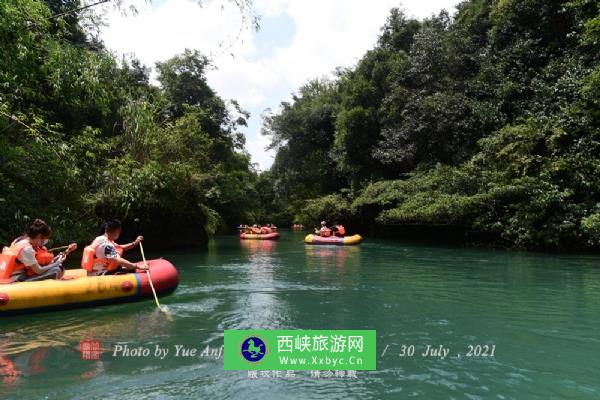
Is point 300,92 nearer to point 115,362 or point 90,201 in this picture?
point 90,201

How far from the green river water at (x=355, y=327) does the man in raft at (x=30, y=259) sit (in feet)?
2.11

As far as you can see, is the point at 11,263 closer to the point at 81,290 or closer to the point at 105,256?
the point at 81,290

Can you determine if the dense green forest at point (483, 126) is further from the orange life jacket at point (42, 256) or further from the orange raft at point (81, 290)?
the orange life jacket at point (42, 256)

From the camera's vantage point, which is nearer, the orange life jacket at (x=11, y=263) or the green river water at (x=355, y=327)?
the green river water at (x=355, y=327)

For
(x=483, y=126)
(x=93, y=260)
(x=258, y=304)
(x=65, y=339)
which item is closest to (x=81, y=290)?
(x=93, y=260)

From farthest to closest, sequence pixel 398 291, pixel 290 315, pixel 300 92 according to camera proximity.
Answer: pixel 300 92
pixel 398 291
pixel 290 315

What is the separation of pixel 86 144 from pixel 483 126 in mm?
14234

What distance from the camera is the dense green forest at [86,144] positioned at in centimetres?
722

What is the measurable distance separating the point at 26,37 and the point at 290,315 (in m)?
5.57

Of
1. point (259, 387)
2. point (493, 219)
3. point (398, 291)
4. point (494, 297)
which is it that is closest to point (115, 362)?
point (259, 387)

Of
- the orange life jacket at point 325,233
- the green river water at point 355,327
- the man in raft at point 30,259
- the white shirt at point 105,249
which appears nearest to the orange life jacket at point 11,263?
the man in raft at point 30,259

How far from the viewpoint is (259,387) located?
410 centimetres

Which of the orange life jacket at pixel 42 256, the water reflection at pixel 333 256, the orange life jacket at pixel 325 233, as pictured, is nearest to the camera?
the orange life jacket at pixel 42 256

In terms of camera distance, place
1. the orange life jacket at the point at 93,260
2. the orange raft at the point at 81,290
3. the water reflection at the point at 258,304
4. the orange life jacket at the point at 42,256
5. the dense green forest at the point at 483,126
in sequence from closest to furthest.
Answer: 1. the water reflection at the point at 258,304
2. the orange raft at the point at 81,290
3. the orange life jacket at the point at 42,256
4. the orange life jacket at the point at 93,260
5. the dense green forest at the point at 483,126
